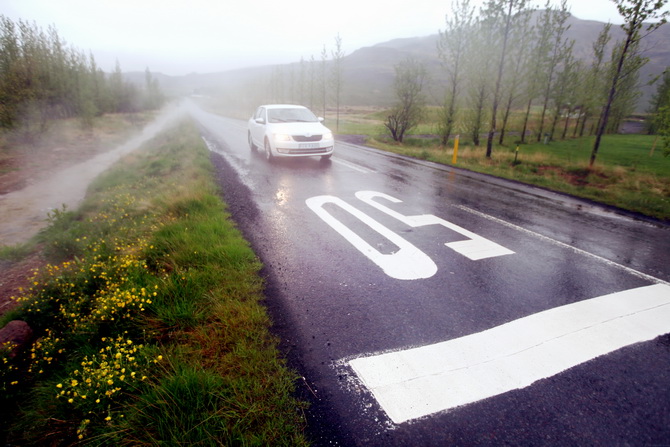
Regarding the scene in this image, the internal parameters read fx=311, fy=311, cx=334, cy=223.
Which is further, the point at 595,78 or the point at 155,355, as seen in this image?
the point at 595,78

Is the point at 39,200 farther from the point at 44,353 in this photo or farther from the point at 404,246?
the point at 404,246

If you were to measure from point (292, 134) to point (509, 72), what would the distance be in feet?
45.2

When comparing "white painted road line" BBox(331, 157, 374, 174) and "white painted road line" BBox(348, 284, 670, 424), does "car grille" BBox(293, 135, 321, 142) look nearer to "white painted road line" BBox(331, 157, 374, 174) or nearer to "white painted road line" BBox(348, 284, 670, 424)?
"white painted road line" BBox(331, 157, 374, 174)

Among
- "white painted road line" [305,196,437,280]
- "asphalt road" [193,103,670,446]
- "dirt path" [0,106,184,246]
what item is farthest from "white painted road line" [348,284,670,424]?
"dirt path" [0,106,184,246]

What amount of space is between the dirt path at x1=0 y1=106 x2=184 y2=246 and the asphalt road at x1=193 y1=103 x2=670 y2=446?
19.7ft

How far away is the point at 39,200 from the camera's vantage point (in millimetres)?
10555

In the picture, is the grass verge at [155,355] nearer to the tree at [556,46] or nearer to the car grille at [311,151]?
the car grille at [311,151]

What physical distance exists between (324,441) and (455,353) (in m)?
1.28

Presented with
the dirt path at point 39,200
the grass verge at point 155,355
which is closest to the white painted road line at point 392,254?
the grass verge at point 155,355

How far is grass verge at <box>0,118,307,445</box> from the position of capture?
6.30 ft

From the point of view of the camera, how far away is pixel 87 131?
85.6ft

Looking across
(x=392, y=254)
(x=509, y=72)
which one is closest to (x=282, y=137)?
(x=392, y=254)

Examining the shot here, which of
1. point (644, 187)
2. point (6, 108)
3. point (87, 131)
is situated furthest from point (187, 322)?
point (87, 131)

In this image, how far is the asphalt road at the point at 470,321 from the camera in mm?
2012
